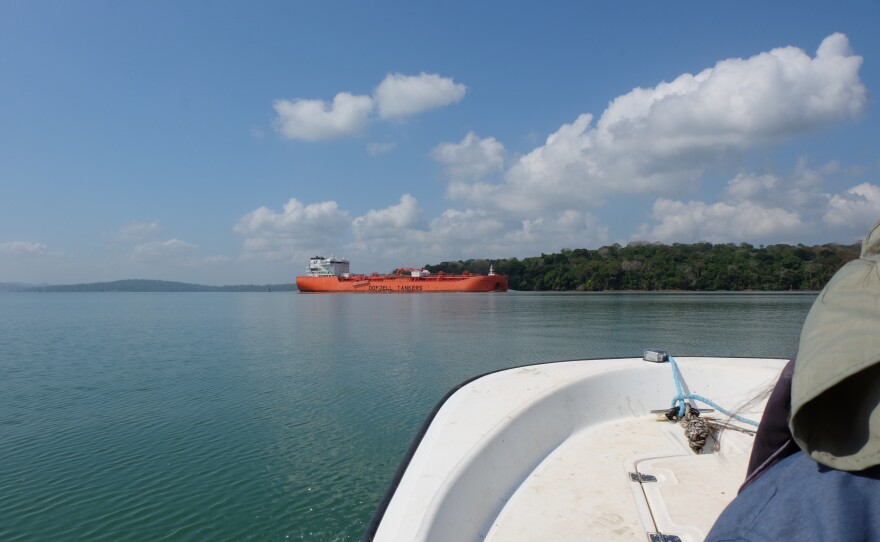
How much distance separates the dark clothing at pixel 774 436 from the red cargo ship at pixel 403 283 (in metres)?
66.2

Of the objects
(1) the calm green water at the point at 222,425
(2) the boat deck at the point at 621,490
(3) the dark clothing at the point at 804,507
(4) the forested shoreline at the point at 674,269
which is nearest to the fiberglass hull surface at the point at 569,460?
(2) the boat deck at the point at 621,490

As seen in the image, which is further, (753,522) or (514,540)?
(514,540)

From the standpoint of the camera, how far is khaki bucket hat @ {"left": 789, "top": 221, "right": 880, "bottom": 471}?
26.8 inches

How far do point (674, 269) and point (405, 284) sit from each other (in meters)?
37.5

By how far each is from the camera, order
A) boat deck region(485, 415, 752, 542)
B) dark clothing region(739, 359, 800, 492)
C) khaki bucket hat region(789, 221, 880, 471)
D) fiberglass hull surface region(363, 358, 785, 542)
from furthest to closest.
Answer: boat deck region(485, 415, 752, 542), fiberglass hull surface region(363, 358, 785, 542), dark clothing region(739, 359, 800, 492), khaki bucket hat region(789, 221, 880, 471)

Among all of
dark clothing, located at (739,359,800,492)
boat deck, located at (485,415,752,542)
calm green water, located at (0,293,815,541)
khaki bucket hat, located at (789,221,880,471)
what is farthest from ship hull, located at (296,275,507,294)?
khaki bucket hat, located at (789,221,880,471)

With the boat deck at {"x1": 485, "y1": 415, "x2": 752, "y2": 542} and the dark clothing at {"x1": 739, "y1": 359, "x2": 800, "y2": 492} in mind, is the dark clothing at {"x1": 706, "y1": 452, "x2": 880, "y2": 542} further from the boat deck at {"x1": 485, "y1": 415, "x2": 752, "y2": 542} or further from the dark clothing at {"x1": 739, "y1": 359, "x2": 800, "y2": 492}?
the boat deck at {"x1": 485, "y1": 415, "x2": 752, "y2": 542}

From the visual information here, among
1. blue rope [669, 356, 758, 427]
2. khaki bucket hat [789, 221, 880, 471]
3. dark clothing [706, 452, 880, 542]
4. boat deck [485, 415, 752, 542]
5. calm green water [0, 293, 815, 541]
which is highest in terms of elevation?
khaki bucket hat [789, 221, 880, 471]

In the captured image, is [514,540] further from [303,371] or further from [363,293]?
[363,293]

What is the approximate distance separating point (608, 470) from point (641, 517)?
499 mm

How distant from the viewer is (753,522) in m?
0.86

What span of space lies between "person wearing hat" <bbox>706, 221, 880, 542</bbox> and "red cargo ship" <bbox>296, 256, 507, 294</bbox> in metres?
66.4

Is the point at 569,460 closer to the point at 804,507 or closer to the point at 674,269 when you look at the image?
the point at 804,507

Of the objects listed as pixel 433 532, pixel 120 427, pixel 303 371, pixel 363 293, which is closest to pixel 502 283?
pixel 363 293
